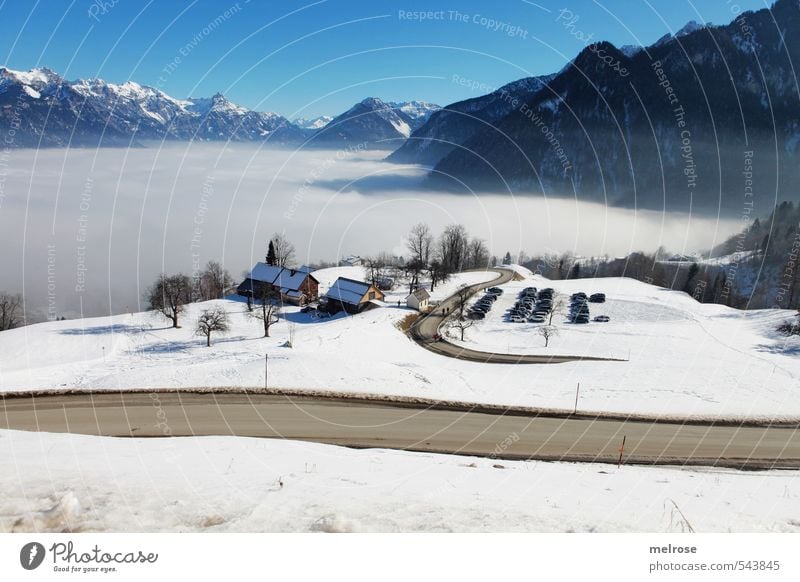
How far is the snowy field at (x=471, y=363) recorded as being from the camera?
3434 centimetres

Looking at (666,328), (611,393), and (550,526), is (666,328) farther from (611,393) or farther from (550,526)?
(550,526)

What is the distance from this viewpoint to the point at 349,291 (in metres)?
84.6

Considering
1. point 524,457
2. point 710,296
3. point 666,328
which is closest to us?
point 524,457

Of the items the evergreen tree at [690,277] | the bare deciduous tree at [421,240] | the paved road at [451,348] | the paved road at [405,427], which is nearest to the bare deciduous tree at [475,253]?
the bare deciduous tree at [421,240]

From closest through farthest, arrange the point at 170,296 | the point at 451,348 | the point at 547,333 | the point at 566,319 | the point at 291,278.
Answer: the point at 451,348 → the point at 547,333 → the point at 566,319 → the point at 170,296 → the point at 291,278

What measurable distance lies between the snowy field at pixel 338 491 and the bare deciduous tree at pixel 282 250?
9256 cm

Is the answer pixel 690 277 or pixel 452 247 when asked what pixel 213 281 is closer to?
pixel 452 247

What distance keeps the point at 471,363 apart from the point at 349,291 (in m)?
40.6

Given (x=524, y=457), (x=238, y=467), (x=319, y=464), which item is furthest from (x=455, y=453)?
(x=238, y=467)

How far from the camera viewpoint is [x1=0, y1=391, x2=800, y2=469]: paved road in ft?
83.5

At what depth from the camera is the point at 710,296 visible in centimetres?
13500

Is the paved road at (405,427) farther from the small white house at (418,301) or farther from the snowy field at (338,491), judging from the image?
the small white house at (418,301)

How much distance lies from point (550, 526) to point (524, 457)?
958 centimetres

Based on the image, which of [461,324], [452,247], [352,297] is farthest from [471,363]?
[452,247]
